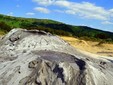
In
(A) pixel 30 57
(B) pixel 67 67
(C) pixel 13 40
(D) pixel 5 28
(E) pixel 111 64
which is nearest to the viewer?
(B) pixel 67 67

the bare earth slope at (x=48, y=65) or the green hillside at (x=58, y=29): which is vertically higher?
the bare earth slope at (x=48, y=65)

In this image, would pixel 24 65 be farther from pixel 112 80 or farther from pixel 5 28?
pixel 5 28

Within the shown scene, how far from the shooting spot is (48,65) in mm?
6320

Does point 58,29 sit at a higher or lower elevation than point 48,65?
lower

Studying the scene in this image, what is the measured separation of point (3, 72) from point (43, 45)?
107cm

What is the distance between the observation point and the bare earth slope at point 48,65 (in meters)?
6.14

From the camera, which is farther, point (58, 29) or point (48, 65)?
point (58, 29)

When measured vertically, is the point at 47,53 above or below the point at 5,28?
above

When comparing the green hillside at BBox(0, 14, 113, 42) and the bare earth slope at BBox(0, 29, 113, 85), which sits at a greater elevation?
the bare earth slope at BBox(0, 29, 113, 85)

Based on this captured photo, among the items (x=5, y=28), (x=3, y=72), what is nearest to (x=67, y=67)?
(x=3, y=72)

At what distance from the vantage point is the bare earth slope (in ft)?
20.1

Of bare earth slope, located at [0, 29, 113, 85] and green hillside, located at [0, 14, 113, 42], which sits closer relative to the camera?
bare earth slope, located at [0, 29, 113, 85]

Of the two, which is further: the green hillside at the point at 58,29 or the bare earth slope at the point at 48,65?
the green hillside at the point at 58,29

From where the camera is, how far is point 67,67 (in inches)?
246
